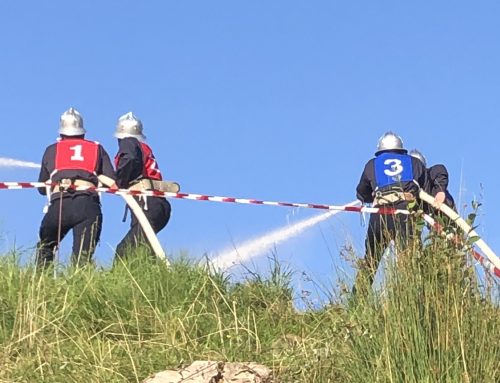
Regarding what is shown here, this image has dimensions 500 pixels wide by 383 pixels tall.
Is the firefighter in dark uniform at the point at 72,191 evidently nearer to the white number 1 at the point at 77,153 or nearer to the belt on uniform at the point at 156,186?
the white number 1 at the point at 77,153

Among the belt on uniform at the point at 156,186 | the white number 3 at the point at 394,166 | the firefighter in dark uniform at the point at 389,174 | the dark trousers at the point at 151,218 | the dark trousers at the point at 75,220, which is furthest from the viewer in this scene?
the belt on uniform at the point at 156,186

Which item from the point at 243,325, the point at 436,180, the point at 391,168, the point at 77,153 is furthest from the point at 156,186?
the point at 243,325

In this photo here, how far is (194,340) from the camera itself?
5902mm

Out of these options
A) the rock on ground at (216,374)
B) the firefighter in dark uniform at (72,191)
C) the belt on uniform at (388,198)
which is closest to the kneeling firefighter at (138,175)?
the firefighter in dark uniform at (72,191)

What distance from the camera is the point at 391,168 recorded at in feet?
32.8

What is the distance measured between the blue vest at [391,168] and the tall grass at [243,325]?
8.70 feet

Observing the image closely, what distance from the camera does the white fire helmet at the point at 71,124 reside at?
9.96 m

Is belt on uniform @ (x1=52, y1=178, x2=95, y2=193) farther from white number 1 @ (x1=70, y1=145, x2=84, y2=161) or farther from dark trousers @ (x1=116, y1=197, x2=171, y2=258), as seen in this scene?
dark trousers @ (x1=116, y1=197, x2=171, y2=258)

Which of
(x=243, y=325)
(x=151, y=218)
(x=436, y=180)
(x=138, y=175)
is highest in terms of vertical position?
(x=138, y=175)

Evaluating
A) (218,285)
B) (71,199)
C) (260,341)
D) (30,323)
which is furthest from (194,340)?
(71,199)

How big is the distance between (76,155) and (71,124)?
1.47ft

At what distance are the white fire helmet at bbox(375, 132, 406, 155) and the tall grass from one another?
3.22 metres

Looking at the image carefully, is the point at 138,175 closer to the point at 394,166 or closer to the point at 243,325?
the point at 394,166

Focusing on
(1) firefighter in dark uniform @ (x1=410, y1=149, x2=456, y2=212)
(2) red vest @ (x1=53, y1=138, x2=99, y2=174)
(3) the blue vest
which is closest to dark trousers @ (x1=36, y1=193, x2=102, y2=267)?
(2) red vest @ (x1=53, y1=138, x2=99, y2=174)
